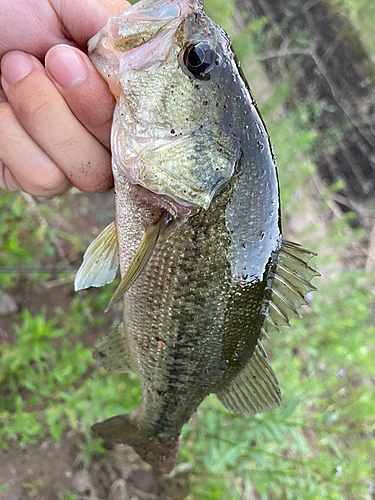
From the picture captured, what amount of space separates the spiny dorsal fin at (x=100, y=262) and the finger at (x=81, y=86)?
441 millimetres

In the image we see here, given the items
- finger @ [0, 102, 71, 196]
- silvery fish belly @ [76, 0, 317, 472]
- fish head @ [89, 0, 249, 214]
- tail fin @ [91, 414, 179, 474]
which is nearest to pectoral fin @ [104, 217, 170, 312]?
silvery fish belly @ [76, 0, 317, 472]

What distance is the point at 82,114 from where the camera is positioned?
1260 mm

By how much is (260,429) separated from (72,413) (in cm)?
117

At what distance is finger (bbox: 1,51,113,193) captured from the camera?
1.19 meters

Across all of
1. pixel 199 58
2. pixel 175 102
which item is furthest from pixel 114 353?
pixel 199 58

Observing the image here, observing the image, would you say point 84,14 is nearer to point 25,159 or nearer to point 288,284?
point 25,159

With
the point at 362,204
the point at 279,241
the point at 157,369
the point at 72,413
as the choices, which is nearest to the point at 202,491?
the point at 72,413

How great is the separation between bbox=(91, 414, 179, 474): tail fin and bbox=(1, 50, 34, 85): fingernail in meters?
1.64

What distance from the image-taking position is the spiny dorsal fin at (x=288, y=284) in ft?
4.56

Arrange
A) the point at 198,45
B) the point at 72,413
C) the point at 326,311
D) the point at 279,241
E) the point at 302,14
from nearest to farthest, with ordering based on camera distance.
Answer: the point at 198,45, the point at 279,241, the point at 72,413, the point at 326,311, the point at 302,14

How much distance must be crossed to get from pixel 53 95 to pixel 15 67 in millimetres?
150

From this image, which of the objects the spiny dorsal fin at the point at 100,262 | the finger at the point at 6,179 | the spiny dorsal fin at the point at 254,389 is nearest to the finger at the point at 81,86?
the spiny dorsal fin at the point at 100,262

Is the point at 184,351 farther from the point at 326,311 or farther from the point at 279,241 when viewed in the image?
the point at 326,311

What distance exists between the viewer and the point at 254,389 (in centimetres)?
153
